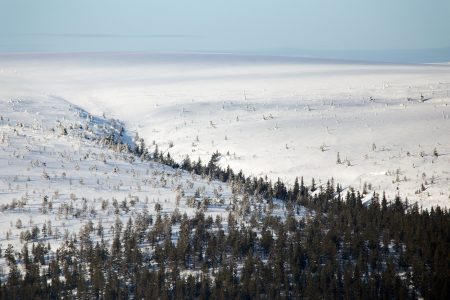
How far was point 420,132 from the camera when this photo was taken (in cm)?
13000

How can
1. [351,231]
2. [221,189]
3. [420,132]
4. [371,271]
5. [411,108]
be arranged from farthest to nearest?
[411,108] < [420,132] < [221,189] < [351,231] < [371,271]

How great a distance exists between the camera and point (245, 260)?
67.4 metres

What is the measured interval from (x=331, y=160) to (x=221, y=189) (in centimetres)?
2981

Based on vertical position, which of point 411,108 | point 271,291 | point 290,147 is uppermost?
point 411,108

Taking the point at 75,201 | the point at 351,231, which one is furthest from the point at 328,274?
the point at 75,201

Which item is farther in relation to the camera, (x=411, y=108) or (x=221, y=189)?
(x=411, y=108)

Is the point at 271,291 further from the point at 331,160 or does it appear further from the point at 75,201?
the point at 331,160

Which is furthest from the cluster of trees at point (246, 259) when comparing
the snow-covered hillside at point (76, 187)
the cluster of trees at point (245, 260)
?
the snow-covered hillside at point (76, 187)

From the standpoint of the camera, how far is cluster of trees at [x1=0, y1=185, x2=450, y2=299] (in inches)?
2387

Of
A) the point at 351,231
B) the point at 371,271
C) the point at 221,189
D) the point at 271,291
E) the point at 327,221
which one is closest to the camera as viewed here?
the point at 271,291

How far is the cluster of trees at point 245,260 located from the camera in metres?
60.6

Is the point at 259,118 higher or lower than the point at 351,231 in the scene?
higher

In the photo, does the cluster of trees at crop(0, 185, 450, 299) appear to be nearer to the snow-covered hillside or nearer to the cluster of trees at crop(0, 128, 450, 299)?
the cluster of trees at crop(0, 128, 450, 299)

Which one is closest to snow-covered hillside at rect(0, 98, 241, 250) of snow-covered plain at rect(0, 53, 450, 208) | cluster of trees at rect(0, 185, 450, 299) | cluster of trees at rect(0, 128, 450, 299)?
cluster of trees at rect(0, 128, 450, 299)
